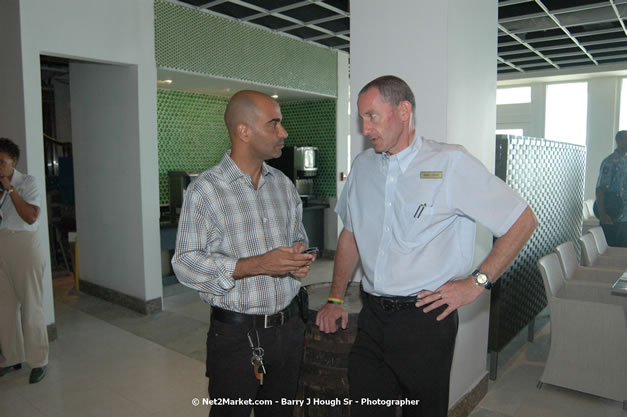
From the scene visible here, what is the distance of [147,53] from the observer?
498 cm

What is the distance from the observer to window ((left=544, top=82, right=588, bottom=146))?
10.8 m

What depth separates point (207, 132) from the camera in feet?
24.9

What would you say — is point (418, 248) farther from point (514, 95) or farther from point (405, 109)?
point (514, 95)

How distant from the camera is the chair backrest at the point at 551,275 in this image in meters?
3.25

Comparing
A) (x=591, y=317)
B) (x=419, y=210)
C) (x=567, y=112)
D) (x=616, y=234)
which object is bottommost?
(x=591, y=317)

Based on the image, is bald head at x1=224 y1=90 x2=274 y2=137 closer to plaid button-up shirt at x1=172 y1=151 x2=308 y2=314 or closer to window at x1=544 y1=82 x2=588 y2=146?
plaid button-up shirt at x1=172 y1=151 x2=308 y2=314

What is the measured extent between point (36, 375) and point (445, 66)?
3659 mm

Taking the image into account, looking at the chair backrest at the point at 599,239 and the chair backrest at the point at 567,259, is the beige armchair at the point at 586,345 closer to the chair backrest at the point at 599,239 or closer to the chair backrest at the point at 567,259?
the chair backrest at the point at 567,259

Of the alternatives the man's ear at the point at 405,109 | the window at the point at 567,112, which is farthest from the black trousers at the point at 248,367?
the window at the point at 567,112

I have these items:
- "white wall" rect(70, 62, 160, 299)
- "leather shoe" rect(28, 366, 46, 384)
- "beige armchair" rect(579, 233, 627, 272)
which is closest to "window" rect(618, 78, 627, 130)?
"beige armchair" rect(579, 233, 627, 272)

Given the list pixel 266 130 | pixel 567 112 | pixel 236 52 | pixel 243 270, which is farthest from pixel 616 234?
pixel 567 112

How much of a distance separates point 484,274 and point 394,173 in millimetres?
507

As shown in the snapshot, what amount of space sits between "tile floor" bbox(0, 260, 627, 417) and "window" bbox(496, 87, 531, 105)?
26.4 feet

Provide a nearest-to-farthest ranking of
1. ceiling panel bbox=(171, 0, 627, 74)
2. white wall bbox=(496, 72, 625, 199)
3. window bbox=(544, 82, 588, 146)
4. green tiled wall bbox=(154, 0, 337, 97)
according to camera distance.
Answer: green tiled wall bbox=(154, 0, 337, 97), ceiling panel bbox=(171, 0, 627, 74), white wall bbox=(496, 72, 625, 199), window bbox=(544, 82, 588, 146)
